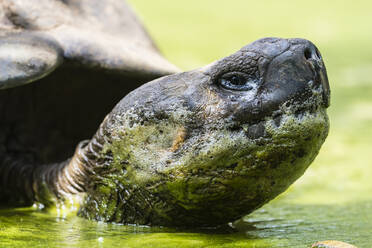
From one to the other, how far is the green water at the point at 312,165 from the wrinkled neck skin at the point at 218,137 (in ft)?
0.43

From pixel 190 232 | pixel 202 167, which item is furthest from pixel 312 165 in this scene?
pixel 202 167

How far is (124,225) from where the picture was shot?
2.65 metres

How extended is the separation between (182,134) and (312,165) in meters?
2.62

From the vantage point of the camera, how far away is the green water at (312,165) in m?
2.32

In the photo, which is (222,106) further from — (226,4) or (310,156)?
(226,4)

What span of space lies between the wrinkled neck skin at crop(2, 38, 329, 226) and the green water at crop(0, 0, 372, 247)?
5.1 inches

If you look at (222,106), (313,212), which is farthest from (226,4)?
(222,106)

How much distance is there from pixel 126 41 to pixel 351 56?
518 cm

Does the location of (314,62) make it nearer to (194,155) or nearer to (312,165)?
(194,155)

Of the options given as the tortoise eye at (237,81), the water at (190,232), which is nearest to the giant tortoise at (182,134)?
the tortoise eye at (237,81)

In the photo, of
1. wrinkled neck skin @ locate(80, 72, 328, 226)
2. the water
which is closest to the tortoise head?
wrinkled neck skin @ locate(80, 72, 328, 226)

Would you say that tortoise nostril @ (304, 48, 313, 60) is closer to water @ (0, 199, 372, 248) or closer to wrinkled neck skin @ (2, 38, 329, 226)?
wrinkled neck skin @ (2, 38, 329, 226)

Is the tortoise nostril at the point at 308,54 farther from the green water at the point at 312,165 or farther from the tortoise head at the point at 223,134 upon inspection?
the green water at the point at 312,165

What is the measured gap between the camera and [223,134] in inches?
91.1
